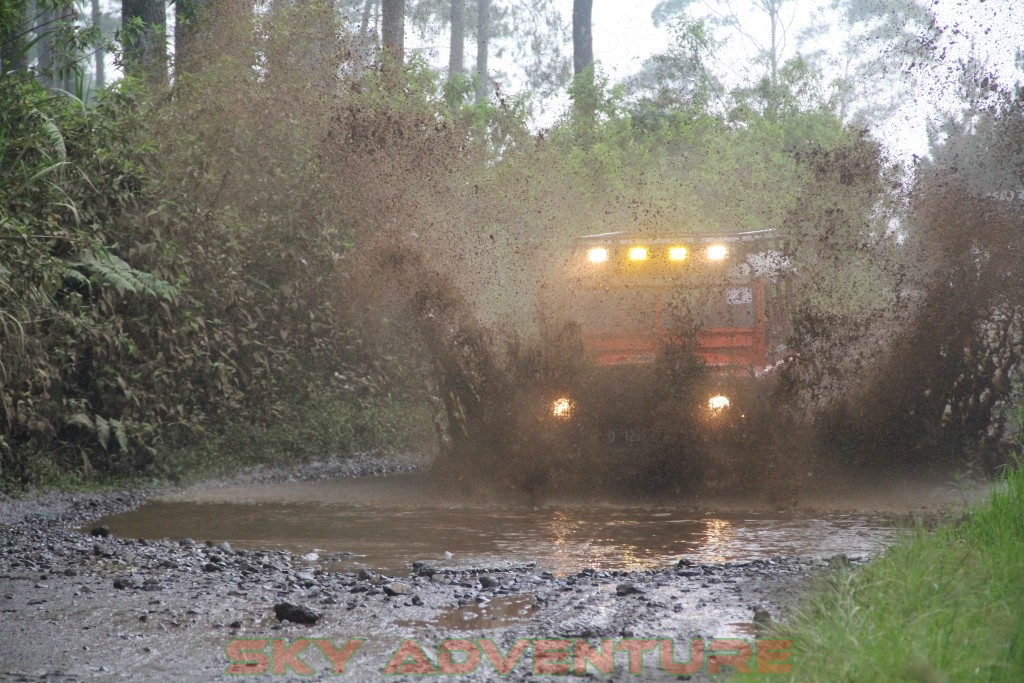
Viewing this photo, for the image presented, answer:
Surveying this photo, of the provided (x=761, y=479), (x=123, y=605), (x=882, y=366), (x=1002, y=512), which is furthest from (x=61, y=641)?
(x=882, y=366)

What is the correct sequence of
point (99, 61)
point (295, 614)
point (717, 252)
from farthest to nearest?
point (99, 61), point (717, 252), point (295, 614)

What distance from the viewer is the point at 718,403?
11898 mm

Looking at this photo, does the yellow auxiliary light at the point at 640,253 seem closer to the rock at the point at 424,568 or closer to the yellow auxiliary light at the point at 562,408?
the yellow auxiliary light at the point at 562,408

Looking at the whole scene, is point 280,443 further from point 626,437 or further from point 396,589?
point 396,589

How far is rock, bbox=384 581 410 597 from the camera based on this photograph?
7168 millimetres

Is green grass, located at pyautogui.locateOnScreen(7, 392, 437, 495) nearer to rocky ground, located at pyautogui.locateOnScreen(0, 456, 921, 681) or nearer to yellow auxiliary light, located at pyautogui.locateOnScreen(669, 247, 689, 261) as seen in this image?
rocky ground, located at pyautogui.locateOnScreen(0, 456, 921, 681)

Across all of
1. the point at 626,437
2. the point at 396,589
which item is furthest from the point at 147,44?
the point at 396,589

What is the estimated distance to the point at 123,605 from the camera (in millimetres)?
6812

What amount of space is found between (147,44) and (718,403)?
1084 centimetres

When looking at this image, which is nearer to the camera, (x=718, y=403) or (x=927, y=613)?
(x=927, y=613)

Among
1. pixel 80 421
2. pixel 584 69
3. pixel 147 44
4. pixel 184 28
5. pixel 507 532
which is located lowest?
pixel 507 532

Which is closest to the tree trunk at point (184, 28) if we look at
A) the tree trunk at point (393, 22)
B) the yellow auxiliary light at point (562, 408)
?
the tree trunk at point (393, 22)

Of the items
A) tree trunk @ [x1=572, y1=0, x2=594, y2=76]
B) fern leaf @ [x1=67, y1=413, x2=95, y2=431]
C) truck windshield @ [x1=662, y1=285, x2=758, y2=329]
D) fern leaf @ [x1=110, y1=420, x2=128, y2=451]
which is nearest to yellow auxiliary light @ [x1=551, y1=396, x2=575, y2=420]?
truck windshield @ [x1=662, y1=285, x2=758, y2=329]

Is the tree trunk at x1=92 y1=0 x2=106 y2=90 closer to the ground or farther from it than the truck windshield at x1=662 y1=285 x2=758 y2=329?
farther from it
